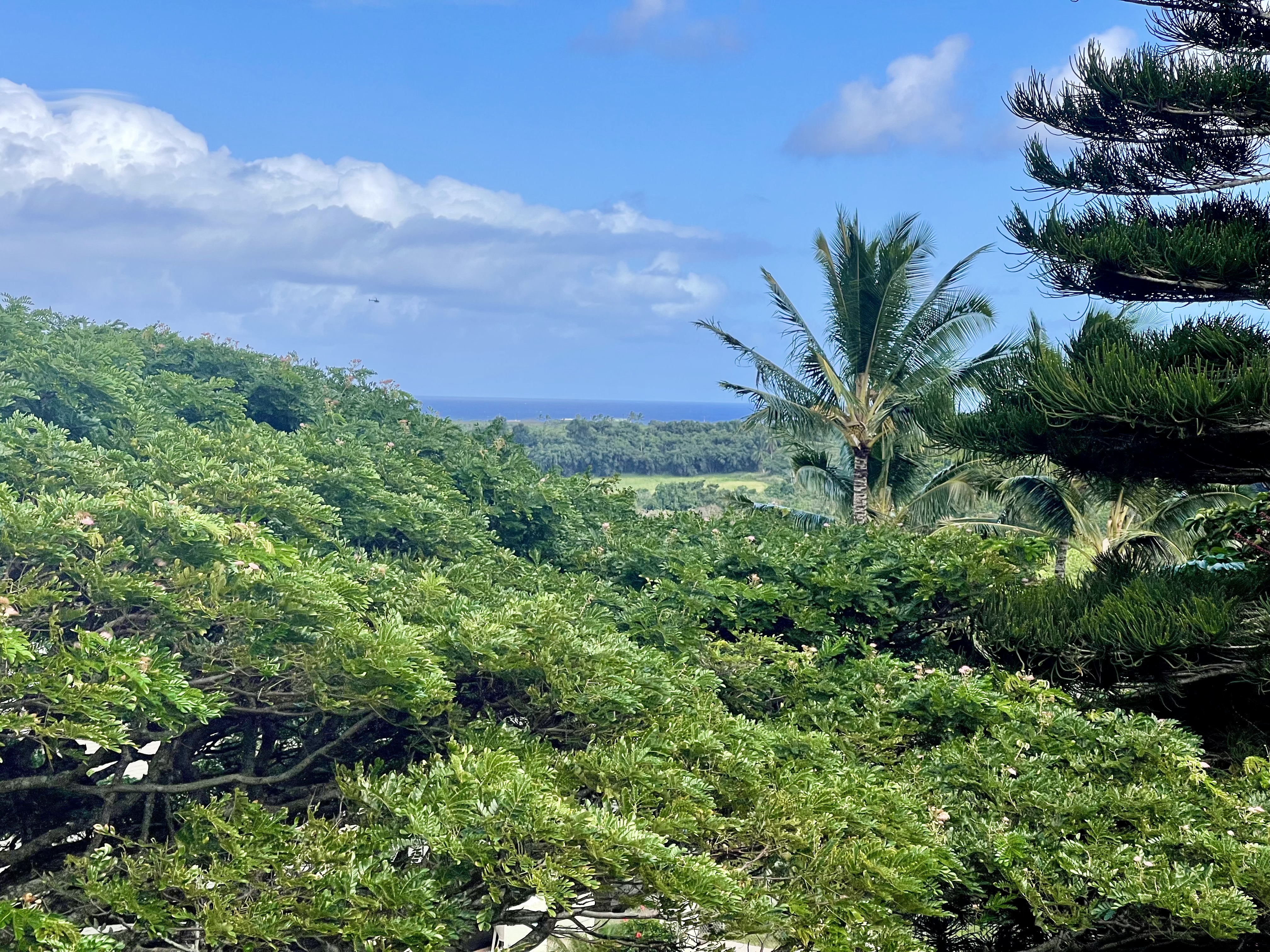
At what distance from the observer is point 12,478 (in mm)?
7895

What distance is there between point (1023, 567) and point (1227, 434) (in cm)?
223

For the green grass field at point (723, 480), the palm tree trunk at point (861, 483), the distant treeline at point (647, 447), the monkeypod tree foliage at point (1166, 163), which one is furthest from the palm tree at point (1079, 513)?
the distant treeline at point (647, 447)

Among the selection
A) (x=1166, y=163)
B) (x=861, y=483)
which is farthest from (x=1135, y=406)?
(x=861, y=483)

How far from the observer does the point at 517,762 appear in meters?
4.78

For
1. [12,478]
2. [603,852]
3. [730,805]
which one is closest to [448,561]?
[12,478]

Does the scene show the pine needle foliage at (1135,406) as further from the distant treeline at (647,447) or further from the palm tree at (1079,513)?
the distant treeline at (647,447)

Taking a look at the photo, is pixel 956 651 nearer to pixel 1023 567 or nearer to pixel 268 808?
pixel 1023 567

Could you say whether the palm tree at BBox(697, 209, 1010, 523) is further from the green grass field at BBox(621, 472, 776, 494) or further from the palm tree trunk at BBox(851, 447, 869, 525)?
the green grass field at BBox(621, 472, 776, 494)

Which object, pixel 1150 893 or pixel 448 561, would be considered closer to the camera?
pixel 1150 893

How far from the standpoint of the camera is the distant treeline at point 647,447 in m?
47.1

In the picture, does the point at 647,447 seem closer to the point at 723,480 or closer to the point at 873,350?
the point at 723,480

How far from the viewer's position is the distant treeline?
47.1 meters

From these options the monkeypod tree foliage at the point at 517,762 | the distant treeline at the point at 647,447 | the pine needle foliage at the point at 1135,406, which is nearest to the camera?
the monkeypod tree foliage at the point at 517,762

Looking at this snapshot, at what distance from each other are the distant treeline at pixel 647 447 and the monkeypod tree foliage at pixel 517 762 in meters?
37.5
